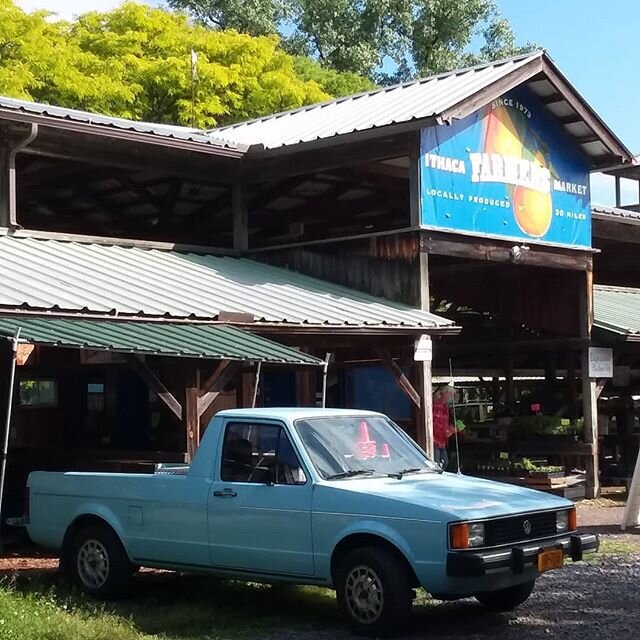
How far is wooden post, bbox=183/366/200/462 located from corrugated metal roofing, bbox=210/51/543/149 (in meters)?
5.42

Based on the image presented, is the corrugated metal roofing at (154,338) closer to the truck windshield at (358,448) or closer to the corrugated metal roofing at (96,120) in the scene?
the truck windshield at (358,448)

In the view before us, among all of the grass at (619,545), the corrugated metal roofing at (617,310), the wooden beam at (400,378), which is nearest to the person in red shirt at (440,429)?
the wooden beam at (400,378)

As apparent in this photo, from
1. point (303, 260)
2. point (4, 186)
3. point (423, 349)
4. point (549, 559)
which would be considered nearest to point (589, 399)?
point (423, 349)

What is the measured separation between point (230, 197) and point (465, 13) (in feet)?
103

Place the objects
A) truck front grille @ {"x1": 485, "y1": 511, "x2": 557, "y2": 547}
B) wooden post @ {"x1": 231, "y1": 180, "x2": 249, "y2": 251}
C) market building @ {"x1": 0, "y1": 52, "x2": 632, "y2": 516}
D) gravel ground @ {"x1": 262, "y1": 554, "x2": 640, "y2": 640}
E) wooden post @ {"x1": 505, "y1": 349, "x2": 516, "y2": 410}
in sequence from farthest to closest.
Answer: wooden post @ {"x1": 505, "y1": 349, "x2": 516, "y2": 410}, wooden post @ {"x1": 231, "y1": 180, "x2": 249, "y2": 251}, market building @ {"x1": 0, "y1": 52, "x2": 632, "y2": 516}, gravel ground @ {"x1": 262, "y1": 554, "x2": 640, "y2": 640}, truck front grille @ {"x1": 485, "y1": 511, "x2": 557, "y2": 547}

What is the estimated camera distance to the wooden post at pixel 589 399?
18.9 meters

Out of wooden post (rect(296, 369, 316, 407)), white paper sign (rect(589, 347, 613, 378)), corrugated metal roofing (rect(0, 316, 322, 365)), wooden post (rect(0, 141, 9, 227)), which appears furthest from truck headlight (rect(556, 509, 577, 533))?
white paper sign (rect(589, 347, 613, 378))

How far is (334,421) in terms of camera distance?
9578mm

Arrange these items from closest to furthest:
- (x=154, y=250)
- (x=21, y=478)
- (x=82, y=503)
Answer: (x=82, y=503) < (x=21, y=478) < (x=154, y=250)

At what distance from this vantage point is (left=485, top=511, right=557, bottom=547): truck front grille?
27.6ft

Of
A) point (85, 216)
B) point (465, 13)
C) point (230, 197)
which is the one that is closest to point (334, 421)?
point (230, 197)

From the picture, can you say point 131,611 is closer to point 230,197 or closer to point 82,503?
point 82,503

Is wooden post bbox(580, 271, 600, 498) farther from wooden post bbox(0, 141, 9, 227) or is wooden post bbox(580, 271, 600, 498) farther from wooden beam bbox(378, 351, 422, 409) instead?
wooden post bbox(0, 141, 9, 227)

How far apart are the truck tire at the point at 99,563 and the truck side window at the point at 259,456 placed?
51.3 inches
